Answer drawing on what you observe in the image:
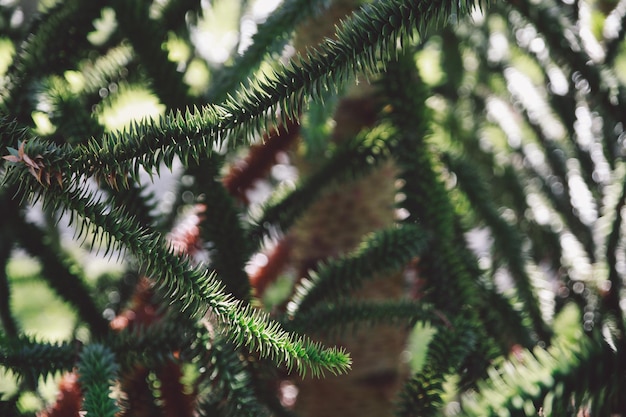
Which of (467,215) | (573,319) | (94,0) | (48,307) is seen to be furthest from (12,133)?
(48,307)

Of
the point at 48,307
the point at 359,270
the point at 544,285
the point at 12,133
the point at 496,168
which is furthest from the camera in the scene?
the point at 48,307

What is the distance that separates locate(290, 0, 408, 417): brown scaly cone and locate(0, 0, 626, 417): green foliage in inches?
1.1

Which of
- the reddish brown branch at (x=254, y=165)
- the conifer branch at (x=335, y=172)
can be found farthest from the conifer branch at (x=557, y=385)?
the reddish brown branch at (x=254, y=165)

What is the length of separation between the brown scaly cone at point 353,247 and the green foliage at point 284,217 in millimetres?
29

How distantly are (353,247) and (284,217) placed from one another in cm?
20

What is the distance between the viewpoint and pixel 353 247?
3.04ft

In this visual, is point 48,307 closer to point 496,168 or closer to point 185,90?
point 185,90

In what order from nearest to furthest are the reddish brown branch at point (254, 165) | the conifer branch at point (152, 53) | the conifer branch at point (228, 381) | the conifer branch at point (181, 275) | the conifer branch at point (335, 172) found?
the conifer branch at point (181, 275)
the conifer branch at point (228, 381)
the conifer branch at point (152, 53)
the conifer branch at point (335, 172)
the reddish brown branch at point (254, 165)

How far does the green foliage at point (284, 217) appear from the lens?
0.41 metres

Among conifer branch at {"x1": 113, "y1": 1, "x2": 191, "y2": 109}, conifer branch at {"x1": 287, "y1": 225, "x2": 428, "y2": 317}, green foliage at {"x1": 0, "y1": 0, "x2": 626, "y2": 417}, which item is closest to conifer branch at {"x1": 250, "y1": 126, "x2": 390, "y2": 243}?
green foliage at {"x1": 0, "y1": 0, "x2": 626, "y2": 417}

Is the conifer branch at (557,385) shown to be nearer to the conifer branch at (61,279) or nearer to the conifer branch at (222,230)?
the conifer branch at (222,230)

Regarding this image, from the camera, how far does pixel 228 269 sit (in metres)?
0.62

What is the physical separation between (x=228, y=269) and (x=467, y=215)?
426 millimetres

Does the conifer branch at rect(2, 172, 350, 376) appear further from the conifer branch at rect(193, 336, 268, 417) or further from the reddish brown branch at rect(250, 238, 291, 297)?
the reddish brown branch at rect(250, 238, 291, 297)
